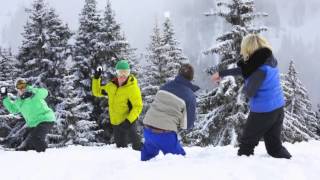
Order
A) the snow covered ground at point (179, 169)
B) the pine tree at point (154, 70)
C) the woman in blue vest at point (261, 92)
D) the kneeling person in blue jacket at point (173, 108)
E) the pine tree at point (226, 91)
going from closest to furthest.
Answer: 1. the snow covered ground at point (179, 169)
2. the woman in blue vest at point (261, 92)
3. the kneeling person in blue jacket at point (173, 108)
4. the pine tree at point (226, 91)
5. the pine tree at point (154, 70)

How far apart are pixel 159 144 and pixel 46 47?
22.9 metres

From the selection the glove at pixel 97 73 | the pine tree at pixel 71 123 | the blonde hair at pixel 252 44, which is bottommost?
the pine tree at pixel 71 123

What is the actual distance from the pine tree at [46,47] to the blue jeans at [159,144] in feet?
72.5

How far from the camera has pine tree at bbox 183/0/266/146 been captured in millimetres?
22594

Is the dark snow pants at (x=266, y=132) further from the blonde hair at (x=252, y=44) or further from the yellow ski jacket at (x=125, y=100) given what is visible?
the yellow ski jacket at (x=125, y=100)

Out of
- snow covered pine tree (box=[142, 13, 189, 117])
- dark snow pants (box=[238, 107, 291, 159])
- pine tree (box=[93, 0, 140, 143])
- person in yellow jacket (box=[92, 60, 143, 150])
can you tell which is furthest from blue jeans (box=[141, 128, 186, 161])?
snow covered pine tree (box=[142, 13, 189, 117])

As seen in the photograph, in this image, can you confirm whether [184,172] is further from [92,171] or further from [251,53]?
[251,53]

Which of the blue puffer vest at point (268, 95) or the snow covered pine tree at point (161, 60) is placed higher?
the blue puffer vest at point (268, 95)

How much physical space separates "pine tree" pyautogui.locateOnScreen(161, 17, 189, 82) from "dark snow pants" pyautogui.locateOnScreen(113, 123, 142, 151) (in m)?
22.0

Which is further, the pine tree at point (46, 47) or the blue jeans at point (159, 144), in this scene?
the pine tree at point (46, 47)

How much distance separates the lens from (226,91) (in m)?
22.5

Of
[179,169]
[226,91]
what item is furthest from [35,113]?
[226,91]

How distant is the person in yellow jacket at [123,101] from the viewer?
11.4 meters

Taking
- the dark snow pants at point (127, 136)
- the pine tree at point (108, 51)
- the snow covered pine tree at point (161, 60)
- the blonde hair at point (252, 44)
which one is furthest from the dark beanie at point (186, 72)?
the snow covered pine tree at point (161, 60)
